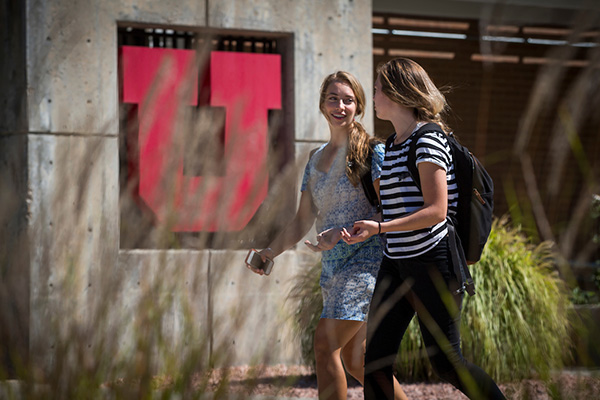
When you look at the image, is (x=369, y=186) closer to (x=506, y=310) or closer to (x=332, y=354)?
(x=332, y=354)

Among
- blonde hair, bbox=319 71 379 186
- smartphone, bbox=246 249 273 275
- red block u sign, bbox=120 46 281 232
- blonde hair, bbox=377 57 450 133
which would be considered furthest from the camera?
blonde hair, bbox=319 71 379 186

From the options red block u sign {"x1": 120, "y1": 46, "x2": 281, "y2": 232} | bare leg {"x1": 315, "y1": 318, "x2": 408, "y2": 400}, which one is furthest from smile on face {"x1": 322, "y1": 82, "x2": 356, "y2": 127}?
red block u sign {"x1": 120, "y1": 46, "x2": 281, "y2": 232}

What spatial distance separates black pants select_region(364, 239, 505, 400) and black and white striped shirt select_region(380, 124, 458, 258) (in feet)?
0.15

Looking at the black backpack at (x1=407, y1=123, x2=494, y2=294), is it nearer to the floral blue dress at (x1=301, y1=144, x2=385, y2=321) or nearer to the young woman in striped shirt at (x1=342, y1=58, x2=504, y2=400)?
the young woman in striped shirt at (x1=342, y1=58, x2=504, y2=400)

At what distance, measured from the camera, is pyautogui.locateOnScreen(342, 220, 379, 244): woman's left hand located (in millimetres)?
3328

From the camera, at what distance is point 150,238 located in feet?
7.09

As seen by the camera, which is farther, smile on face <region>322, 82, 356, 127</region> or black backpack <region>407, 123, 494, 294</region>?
smile on face <region>322, 82, 356, 127</region>

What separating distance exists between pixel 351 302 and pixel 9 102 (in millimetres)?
4233

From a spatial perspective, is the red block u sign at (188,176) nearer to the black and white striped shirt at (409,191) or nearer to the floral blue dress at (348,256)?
the black and white striped shirt at (409,191)

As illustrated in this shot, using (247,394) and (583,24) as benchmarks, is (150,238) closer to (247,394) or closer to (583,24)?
(247,394)

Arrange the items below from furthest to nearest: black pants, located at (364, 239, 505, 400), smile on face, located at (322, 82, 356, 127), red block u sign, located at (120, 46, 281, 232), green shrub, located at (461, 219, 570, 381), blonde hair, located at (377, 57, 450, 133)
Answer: green shrub, located at (461, 219, 570, 381) < smile on face, located at (322, 82, 356, 127) < blonde hair, located at (377, 57, 450, 133) < black pants, located at (364, 239, 505, 400) < red block u sign, located at (120, 46, 281, 232)

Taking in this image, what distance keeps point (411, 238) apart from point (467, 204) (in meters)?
0.26

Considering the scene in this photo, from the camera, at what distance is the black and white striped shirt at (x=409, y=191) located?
3330 mm

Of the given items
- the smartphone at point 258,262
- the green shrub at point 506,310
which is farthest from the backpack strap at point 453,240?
the green shrub at point 506,310
